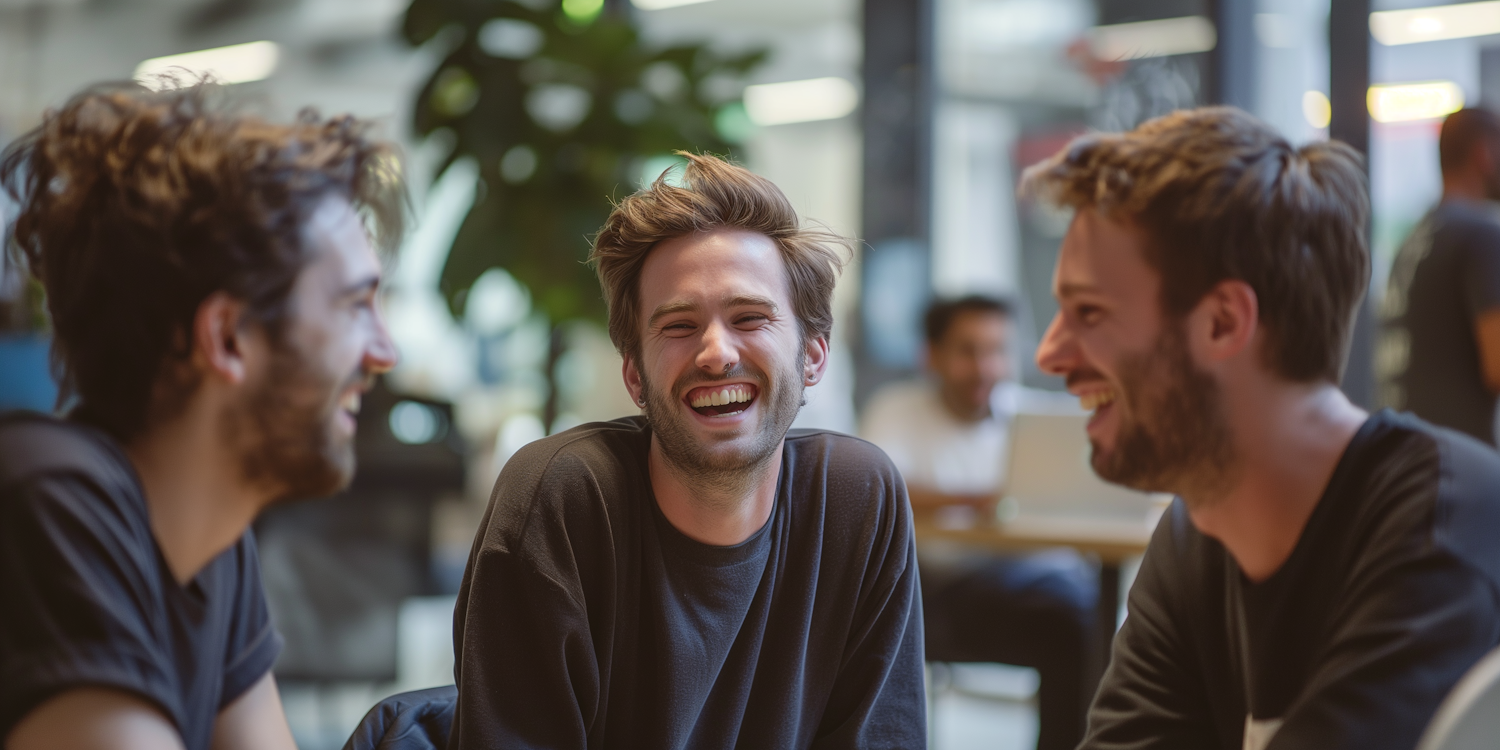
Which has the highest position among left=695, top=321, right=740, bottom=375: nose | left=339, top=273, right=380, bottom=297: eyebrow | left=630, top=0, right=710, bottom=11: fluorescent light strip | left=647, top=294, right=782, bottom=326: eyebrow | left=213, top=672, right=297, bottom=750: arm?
left=630, top=0, right=710, bottom=11: fluorescent light strip

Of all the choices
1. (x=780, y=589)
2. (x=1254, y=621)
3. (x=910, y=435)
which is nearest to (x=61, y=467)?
(x=780, y=589)

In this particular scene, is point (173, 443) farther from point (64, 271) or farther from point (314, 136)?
point (314, 136)

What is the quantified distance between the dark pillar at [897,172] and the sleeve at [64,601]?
399 centimetres

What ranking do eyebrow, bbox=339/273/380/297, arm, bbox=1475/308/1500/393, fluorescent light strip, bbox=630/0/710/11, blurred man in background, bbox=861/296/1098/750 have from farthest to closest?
fluorescent light strip, bbox=630/0/710/11 → blurred man in background, bbox=861/296/1098/750 → arm, bbox=1475/308/1500/393 → eyebrow, bbox=339/273/380/297

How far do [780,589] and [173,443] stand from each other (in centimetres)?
72

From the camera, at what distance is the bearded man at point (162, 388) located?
1002 millimetres

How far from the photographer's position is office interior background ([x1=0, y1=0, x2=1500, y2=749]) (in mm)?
3291

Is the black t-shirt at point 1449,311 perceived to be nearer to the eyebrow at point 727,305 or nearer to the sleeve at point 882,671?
the sleeve at point 882,671

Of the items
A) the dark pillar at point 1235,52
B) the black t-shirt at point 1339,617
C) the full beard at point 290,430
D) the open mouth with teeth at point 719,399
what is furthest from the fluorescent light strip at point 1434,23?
the full beard at point 290,430

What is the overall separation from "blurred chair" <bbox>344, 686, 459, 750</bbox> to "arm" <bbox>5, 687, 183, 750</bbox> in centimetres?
44

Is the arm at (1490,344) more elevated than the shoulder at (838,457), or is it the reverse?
the shoulder at (838,457)

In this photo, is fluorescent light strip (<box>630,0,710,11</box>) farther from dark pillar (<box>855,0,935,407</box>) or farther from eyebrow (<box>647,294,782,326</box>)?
eyebrow (<box>647,294,782,326</box>)

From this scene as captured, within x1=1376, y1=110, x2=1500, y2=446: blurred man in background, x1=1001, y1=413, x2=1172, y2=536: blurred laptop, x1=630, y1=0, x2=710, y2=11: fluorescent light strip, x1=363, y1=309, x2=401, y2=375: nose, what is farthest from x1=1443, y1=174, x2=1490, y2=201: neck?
x1=630, y1=0, x2=710, y2=11: fluorescent light strip

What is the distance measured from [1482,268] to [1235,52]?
1.19 m
